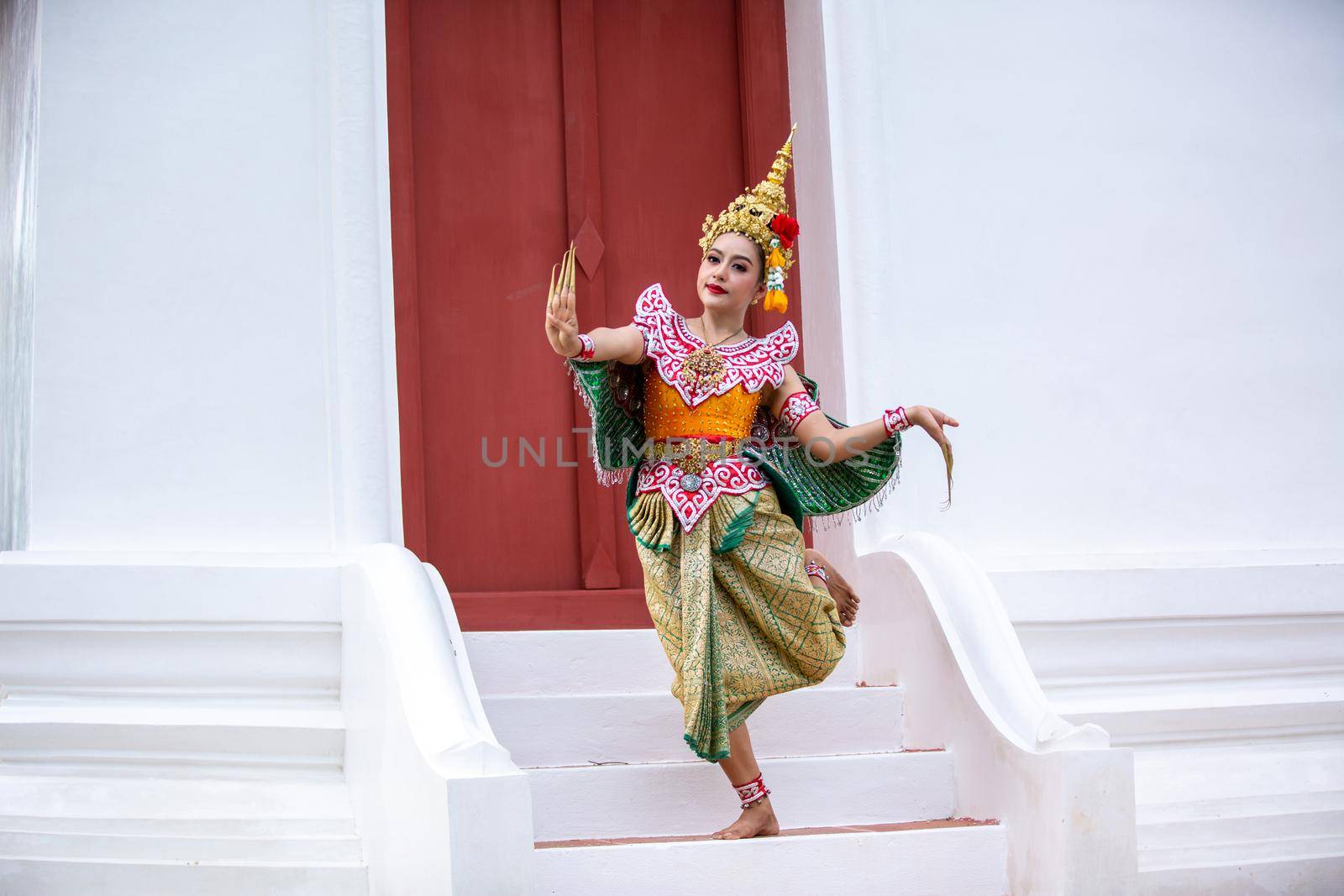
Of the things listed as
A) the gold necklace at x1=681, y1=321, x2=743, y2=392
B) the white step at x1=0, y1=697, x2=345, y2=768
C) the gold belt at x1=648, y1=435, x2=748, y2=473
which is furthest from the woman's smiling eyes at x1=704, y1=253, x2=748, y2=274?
the white step at x1=0, y1=697, x2=345, y2=768

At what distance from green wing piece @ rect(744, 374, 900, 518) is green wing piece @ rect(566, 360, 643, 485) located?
0.33 m

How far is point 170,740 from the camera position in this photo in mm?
3771

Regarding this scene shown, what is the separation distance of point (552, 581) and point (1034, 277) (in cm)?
192

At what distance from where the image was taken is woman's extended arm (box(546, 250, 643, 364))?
133 inches

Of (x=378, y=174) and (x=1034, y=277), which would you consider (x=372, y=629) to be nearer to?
(x=378, y=174)

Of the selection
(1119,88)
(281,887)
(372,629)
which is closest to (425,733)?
(372,629)

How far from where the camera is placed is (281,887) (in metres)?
3.51

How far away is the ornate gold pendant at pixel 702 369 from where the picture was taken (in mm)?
3721

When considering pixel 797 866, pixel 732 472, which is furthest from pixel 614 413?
pixel 797 866

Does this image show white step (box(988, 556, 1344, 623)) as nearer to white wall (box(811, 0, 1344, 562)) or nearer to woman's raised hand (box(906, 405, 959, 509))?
white wall (box(811, 0, 1344, 562))

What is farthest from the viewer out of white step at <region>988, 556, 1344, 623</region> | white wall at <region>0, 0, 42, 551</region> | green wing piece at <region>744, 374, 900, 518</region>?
white step at <region>988, 556, 1344, 623</region>

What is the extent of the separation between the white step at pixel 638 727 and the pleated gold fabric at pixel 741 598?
328 millimetres

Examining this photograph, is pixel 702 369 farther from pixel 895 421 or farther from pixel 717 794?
pixel 717 794

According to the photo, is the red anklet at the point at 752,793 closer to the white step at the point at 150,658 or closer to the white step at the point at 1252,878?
the white step at the point at 1252,878
